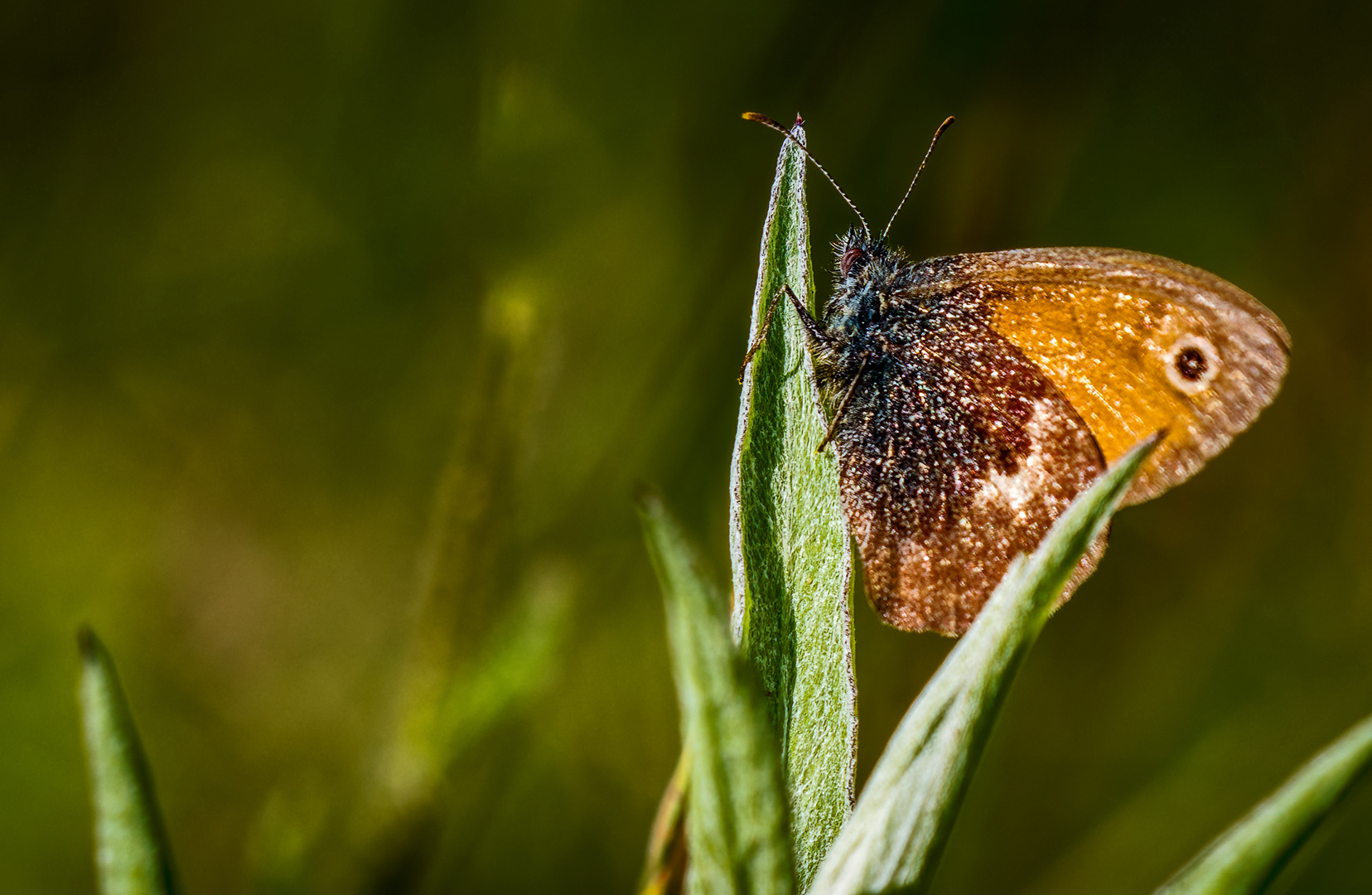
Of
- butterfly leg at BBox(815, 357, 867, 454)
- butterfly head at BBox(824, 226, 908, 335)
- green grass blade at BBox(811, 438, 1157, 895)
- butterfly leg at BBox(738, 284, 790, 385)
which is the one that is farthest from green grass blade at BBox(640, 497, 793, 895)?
butterfly head at BBox(824, 226, 908, 335)

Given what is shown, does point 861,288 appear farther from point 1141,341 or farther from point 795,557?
point 795,557

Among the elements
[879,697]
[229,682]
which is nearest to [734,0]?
[879,697]

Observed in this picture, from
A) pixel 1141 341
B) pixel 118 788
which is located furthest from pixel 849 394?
pixel 118 788

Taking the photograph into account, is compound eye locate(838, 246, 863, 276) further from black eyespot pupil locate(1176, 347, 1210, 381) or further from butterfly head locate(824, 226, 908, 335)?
black eyespot pupil locate(1176, 347, 1210, 381)

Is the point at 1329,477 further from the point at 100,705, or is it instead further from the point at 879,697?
the point at 100,705

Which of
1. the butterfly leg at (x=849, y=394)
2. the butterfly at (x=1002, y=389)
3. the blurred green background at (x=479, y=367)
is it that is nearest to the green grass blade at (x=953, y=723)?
the butterfly at (x=1002, y=389)
